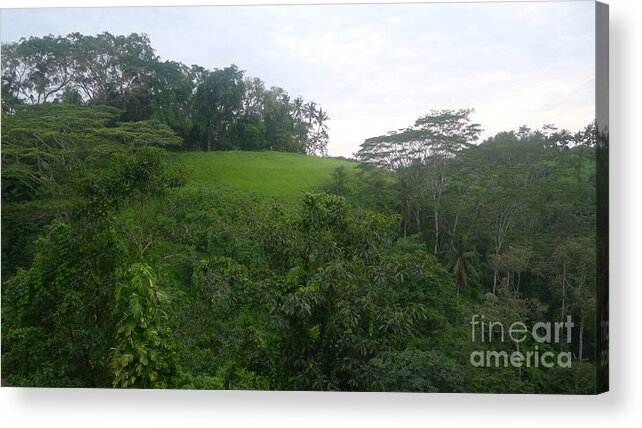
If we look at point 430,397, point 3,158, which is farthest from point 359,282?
point 3,158

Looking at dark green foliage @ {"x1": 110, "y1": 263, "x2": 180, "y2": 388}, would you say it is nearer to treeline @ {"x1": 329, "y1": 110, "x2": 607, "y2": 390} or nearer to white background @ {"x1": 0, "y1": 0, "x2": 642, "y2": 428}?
white background @ {"x1": 0, "y1": 0, "x2": 642, "y2": 428}

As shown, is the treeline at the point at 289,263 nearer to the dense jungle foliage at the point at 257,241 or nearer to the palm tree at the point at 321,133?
the dense jungle foliage at the point at 257,241

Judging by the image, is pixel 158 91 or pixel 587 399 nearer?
pixel 587 399

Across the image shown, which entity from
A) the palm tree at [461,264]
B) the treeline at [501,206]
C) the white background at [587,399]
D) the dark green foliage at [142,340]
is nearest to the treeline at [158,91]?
the treeline at [501,206]

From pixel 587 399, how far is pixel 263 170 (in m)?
3.54

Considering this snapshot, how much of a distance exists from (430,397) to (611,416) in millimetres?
1509

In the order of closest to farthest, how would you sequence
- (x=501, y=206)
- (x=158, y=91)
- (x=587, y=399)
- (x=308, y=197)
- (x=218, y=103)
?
1. (x=587, y=399)
2. (x=501, y=206)
3. (x=308, y=197)
4. (x=158, y=91)
5. (x=218, y=103)

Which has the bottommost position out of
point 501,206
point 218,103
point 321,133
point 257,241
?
point 257,241

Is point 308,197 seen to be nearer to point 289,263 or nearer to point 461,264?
point 289,263

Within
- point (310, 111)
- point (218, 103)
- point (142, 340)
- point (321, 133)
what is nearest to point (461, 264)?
point (321, 133)

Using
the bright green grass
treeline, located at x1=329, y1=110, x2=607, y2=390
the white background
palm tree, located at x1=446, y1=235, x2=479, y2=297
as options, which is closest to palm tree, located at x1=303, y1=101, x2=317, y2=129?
the bright green grass

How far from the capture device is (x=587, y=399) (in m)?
5.40
